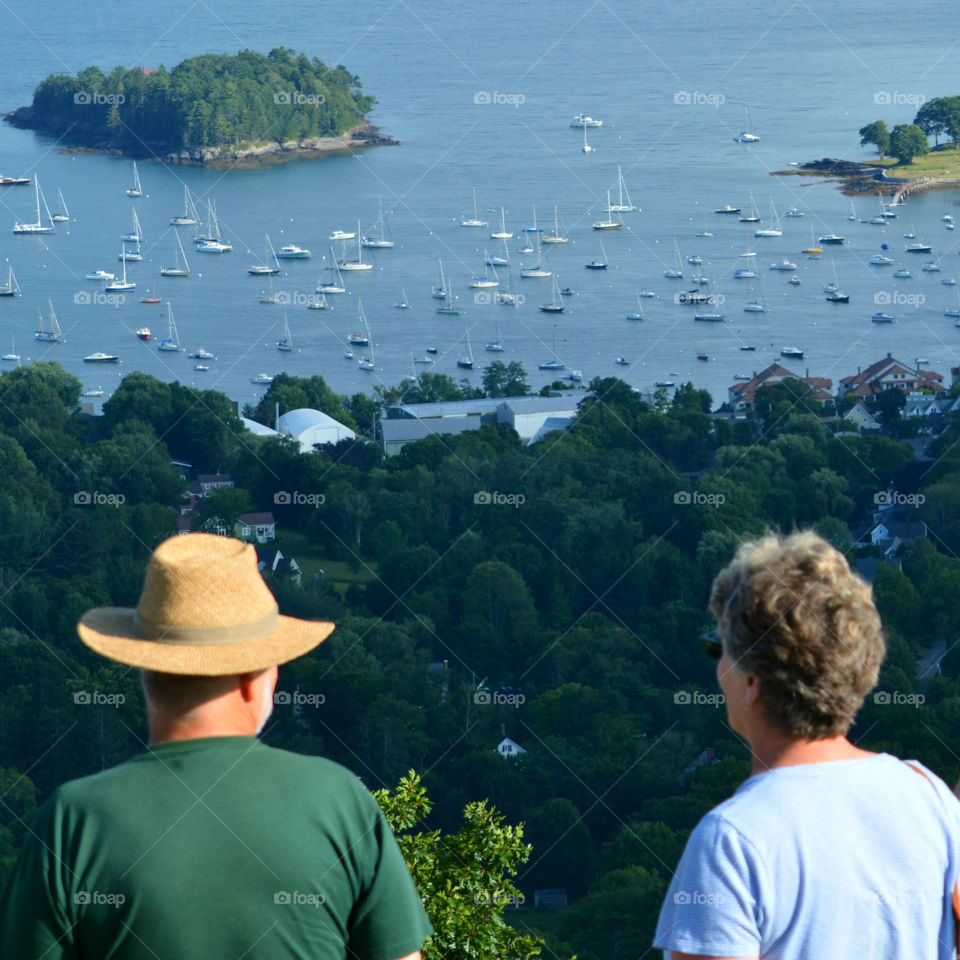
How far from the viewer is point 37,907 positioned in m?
1.21

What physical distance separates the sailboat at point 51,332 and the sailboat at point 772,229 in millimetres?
24274

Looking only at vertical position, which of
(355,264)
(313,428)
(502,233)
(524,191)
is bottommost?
(313,428)

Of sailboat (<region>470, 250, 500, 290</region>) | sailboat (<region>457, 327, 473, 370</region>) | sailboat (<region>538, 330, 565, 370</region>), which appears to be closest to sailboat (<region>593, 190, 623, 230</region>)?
sailboat (<region>470, 250, 500, 290</region>)

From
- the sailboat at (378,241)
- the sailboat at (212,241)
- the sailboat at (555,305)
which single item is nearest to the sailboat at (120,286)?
the sailboat at (212,241)

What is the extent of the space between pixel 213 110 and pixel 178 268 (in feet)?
24.5

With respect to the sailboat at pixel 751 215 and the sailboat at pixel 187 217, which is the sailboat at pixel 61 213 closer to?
the sailboat at pixel 187 217

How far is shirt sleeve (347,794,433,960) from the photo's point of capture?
4.21ft

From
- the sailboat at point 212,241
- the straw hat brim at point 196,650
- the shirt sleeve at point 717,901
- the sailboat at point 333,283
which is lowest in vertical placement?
the sailboat at point 333,283

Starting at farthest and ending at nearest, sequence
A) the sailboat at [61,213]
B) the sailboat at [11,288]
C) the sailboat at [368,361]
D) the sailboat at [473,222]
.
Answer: the sailboat at [61,213]
the sailboat at [473,222]
the sailboat at [11,288]
the sailboat at [368,361]

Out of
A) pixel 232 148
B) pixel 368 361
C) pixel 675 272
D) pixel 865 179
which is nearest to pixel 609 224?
pixel 675 272

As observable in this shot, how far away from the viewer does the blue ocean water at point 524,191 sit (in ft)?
145

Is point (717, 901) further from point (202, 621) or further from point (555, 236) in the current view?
point (555, 236)

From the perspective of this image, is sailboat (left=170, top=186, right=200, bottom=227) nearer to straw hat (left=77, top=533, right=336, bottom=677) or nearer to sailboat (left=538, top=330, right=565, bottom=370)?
sailboat (left=538, top=330, right=565, bottom=370)

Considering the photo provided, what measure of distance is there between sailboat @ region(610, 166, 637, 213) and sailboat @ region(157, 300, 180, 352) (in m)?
17.7
